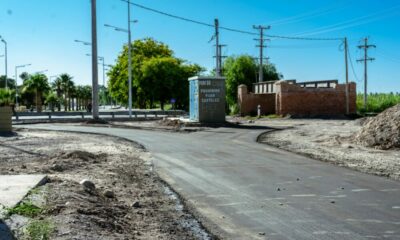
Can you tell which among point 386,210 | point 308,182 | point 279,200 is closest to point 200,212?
point 279,200

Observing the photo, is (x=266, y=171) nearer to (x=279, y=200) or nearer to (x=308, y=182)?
(x=308, y=182)

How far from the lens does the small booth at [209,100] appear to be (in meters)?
32.5

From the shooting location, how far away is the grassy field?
210ft

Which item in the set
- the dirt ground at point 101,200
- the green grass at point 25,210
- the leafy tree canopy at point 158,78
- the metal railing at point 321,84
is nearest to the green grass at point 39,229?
the dirt ground at point 101,200

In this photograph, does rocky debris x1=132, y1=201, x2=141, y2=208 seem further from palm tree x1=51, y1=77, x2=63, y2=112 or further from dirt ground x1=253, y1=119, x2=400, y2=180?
palm tree x1=51, y1=77, x2=63, y2=112

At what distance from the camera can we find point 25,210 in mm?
6715

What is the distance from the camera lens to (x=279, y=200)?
28.7ft

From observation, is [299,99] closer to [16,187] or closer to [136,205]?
[136,205]

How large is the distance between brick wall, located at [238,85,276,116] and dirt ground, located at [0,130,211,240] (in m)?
33.4

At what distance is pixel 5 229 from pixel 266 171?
7.54m

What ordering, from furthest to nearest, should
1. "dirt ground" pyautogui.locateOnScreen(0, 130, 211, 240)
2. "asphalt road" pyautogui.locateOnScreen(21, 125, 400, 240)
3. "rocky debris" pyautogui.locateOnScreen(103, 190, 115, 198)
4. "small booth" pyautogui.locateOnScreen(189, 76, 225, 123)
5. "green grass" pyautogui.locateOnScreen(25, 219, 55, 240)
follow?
"small booth" pyautogui.locateOnScreen(189, 76, 225, 123), "rocky debris" pyautogui.locateOnScreen(103, 190, 115, 198), "asphalt road" pyautogui.locateOnScreen(21, 125, 400, 240), "dirt ground" pyautogui.locateOnScreen(0, 130, 211, 240), "green grass" pyautogui.locateOnScreen(25, 219, 55, 240)

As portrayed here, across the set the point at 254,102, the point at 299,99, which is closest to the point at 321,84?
the point at 299,99

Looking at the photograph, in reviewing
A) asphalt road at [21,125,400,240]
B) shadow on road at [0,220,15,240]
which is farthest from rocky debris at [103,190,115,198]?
shadow on road at [0,220,15,240]

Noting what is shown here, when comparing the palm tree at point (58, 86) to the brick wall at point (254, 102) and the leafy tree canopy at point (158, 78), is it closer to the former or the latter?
the leafy tree canopy at point (158, 78)
